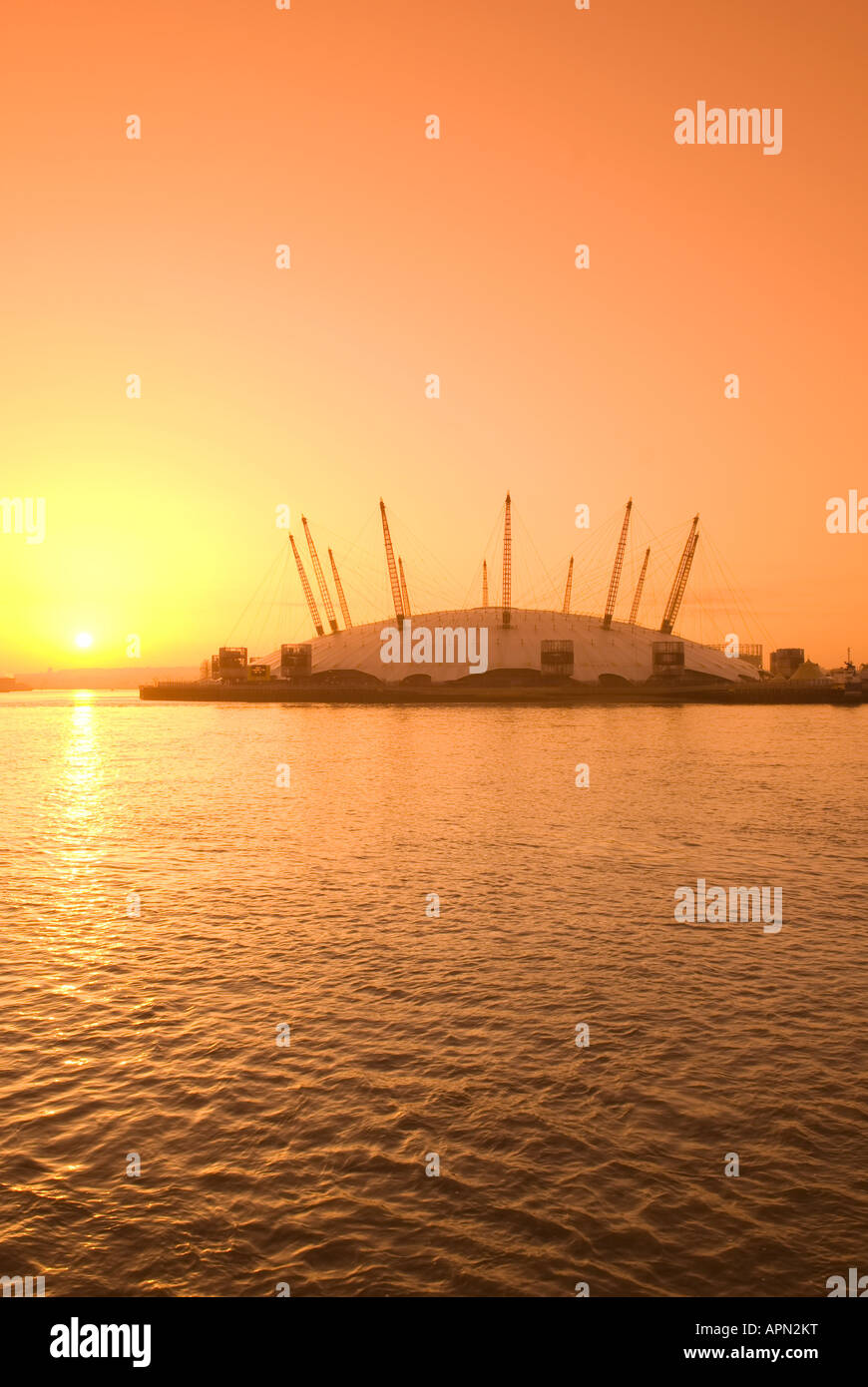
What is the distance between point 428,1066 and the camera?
16.1 metres

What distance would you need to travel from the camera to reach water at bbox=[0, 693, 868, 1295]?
10773mm

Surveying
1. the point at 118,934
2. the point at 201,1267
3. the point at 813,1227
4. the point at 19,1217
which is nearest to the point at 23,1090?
the point at 19,1217

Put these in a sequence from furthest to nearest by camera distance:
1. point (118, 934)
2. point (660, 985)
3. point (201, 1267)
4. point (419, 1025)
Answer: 1. point (118, 934)
2. point (660, 985)
3. point (419, 1025)
4. point (201, 1267)

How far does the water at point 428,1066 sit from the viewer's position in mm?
10773

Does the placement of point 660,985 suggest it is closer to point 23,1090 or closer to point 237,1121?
point 237,1121

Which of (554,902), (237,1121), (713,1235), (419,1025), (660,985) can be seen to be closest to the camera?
(713,1235)

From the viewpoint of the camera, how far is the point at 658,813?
160ft

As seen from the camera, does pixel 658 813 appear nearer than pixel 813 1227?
No

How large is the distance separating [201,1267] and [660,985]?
13.4 metres

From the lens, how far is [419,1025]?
1811 centimetres

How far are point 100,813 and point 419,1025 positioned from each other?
3775 centimetres

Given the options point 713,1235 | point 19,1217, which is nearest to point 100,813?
point 19,1217

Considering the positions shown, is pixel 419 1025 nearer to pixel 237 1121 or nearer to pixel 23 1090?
pixel 237 1121
